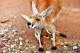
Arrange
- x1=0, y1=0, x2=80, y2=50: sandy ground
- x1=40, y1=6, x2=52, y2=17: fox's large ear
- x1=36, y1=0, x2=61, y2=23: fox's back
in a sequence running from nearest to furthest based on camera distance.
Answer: x1=40, y1=6, x2=52, y2=17: fox's large ear
x1=36, y1=0, x2=61, y2=23: fox's back
x1=0, y1=0, x2=80, y2=50: sandy ground

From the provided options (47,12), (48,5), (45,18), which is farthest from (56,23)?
(47,12)

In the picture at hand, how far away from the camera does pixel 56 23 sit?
174 inches

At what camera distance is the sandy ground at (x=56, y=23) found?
401cm

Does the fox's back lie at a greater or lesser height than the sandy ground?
greater

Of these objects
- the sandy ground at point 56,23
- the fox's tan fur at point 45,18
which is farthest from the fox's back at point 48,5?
the sandy ground at point 56,23

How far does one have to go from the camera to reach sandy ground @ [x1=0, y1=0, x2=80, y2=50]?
158 inches

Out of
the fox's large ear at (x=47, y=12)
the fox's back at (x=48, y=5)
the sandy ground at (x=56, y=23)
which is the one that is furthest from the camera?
the sandy ground at (x=56, y=23)

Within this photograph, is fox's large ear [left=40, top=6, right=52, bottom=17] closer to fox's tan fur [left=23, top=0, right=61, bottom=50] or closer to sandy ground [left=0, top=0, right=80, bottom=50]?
fox's tan fur [left=23, top=0, right=61, bottom=50]

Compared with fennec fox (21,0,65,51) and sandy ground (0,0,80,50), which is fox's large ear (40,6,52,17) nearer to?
fennec fox (21,0,65,51)

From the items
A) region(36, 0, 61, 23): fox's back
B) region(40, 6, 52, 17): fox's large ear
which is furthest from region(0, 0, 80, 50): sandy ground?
region(40, 6, 52, 17): fox's large ear

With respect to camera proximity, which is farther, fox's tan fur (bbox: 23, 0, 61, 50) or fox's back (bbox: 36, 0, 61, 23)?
fox's back (bbox: 36, 0, 61, 23)

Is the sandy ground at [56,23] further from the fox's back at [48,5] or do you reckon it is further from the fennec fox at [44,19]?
the fox's back at [48,5]

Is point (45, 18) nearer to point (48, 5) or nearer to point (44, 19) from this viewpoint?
point (44, 19)

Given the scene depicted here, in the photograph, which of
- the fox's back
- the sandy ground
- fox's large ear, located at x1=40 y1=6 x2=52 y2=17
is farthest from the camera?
the sandy ground
